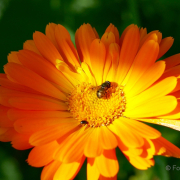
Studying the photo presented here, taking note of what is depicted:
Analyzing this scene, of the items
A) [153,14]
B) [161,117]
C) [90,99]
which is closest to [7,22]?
[90,99]

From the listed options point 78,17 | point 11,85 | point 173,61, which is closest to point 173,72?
point 173,61

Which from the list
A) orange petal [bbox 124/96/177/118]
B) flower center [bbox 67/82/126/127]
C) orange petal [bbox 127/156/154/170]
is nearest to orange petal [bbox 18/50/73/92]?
flower center [bbox 67/82/126/127]

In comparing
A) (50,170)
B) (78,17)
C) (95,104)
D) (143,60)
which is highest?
(78,17)

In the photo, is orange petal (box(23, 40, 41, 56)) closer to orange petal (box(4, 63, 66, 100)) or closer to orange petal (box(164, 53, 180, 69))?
orange petal (box(4, 63, 66, 100))

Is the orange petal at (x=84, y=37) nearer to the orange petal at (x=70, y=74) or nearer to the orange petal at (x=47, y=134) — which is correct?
the orange petal at (x=70, y=74)

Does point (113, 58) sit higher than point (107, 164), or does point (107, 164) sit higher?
point (113, 58)

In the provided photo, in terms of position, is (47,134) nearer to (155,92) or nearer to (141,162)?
(141,162)

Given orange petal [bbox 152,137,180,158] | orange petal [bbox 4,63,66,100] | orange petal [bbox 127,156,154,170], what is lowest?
orange petal [bbox 127,156,154,170]
